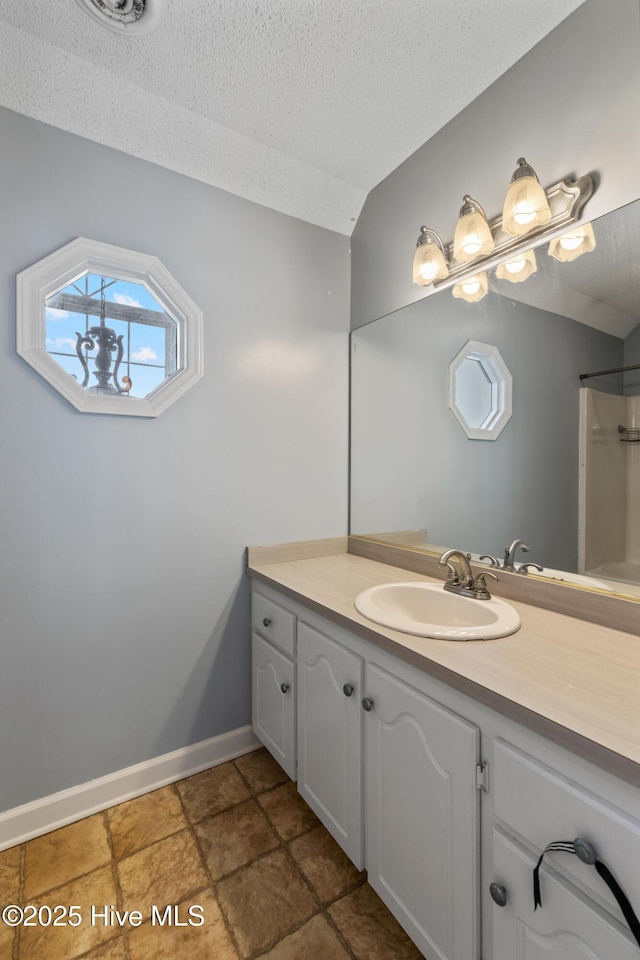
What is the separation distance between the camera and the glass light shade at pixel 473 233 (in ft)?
4.36

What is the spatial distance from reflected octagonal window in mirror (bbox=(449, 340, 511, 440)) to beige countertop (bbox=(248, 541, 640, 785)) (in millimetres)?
597

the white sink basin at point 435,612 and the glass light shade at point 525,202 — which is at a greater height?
the glass light shade at point 525,202

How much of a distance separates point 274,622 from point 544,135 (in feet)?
5.85

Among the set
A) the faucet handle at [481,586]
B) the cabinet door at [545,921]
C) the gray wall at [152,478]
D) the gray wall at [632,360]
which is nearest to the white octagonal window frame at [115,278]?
the gray wall at [152,478]

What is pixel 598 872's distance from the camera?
0.62m

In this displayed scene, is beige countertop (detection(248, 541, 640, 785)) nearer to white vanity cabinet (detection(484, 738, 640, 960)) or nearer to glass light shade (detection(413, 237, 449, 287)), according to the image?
white vanity cabinet (detection(484, 738, 640, 960))

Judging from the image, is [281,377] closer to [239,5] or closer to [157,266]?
[157,266]

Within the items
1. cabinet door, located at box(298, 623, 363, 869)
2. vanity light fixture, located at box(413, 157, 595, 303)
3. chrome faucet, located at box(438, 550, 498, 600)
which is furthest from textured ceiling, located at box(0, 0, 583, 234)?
cabinet door, located at box(298, 623, 363, 869)

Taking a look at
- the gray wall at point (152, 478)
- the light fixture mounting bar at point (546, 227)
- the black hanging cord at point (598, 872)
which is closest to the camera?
the black hanging cord at point (598, 872)

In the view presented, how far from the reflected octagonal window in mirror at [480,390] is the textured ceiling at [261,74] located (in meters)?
A: 0.86

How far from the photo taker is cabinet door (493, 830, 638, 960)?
625 mm

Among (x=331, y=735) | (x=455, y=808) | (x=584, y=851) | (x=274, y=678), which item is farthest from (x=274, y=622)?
(x=584, y=851)

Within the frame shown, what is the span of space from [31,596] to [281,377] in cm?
121

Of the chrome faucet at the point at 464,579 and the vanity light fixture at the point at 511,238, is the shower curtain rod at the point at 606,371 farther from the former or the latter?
the chrome faucet at the point at 464,579
